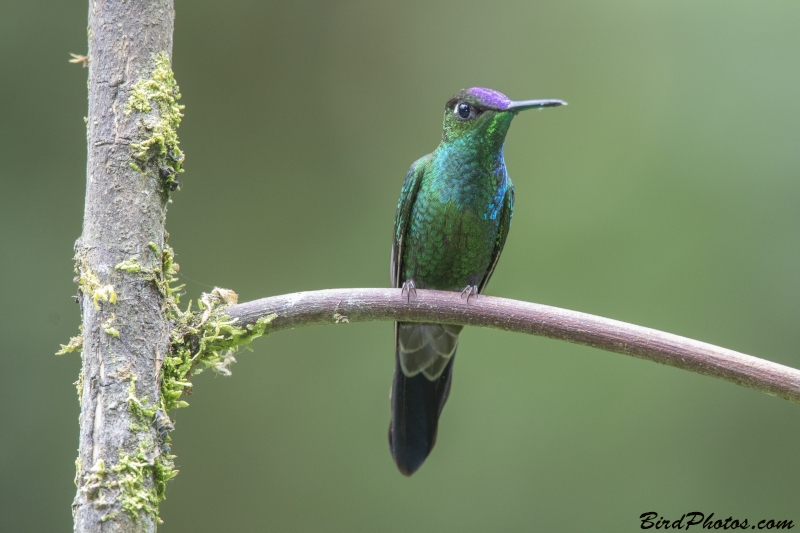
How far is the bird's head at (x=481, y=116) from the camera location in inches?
120

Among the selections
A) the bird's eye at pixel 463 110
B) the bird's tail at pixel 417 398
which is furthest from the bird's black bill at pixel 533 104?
the bird's tail at pixel 417 398

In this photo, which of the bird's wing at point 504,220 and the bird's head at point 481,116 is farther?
the bird's wing at point 504,220

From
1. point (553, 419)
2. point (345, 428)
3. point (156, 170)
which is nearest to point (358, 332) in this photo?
point (345, 428)

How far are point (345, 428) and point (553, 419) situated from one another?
55.6 inches

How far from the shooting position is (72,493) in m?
4.34

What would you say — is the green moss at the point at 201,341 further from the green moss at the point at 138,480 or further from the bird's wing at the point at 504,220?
the bird's wing at the point at 504,220

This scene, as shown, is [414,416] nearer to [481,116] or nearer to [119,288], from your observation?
[481,116]

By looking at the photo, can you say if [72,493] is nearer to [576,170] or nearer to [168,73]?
[168,73]

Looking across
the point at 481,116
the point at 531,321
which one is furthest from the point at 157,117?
the point at 481,116

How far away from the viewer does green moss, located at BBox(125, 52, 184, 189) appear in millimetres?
2086

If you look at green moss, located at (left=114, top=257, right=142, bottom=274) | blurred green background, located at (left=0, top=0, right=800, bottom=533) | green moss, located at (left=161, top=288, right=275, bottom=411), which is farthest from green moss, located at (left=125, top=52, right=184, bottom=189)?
blurred green background, located at (left=0, top=0, right=800, bottom=533)

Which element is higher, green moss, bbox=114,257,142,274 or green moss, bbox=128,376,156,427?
green moss, bbox=114,257,142,274

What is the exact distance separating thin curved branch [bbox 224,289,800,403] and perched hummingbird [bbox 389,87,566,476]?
25.3 inches

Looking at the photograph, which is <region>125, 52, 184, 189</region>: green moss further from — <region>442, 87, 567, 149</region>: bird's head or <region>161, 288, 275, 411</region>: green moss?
<region>442, 87, 567, 149</region>: bird's head
